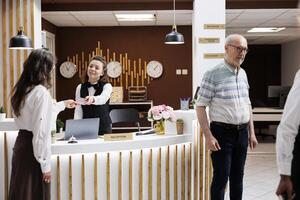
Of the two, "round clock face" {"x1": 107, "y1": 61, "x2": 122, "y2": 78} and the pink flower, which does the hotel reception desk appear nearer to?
the pink flower

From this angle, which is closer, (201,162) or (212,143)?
(212,143)

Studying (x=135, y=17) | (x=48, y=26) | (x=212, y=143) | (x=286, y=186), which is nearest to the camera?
(x=286, y=186)

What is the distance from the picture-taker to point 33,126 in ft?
9.49

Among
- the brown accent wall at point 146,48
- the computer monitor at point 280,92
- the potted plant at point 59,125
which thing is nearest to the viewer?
the potted plant at point 59,125

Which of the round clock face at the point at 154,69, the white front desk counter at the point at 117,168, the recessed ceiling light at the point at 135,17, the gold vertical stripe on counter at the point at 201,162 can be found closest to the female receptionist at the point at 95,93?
the white front desk counter at the point at 117,168

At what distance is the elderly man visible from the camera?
3406 mm

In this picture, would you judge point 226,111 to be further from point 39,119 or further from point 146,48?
point 146,48

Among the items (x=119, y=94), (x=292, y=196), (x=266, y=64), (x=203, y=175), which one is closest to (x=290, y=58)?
(x=266, y=64)

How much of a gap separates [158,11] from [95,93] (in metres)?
4.38

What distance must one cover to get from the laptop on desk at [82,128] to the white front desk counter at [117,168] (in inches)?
3.1

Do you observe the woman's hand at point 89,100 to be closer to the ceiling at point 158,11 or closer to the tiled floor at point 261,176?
the tiled floor at point 261,176

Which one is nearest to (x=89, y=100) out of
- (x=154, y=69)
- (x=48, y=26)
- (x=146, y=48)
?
(x=48, y=26)

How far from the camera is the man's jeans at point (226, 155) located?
11.2ft

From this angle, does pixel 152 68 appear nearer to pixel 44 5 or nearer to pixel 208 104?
pixel 44 5
